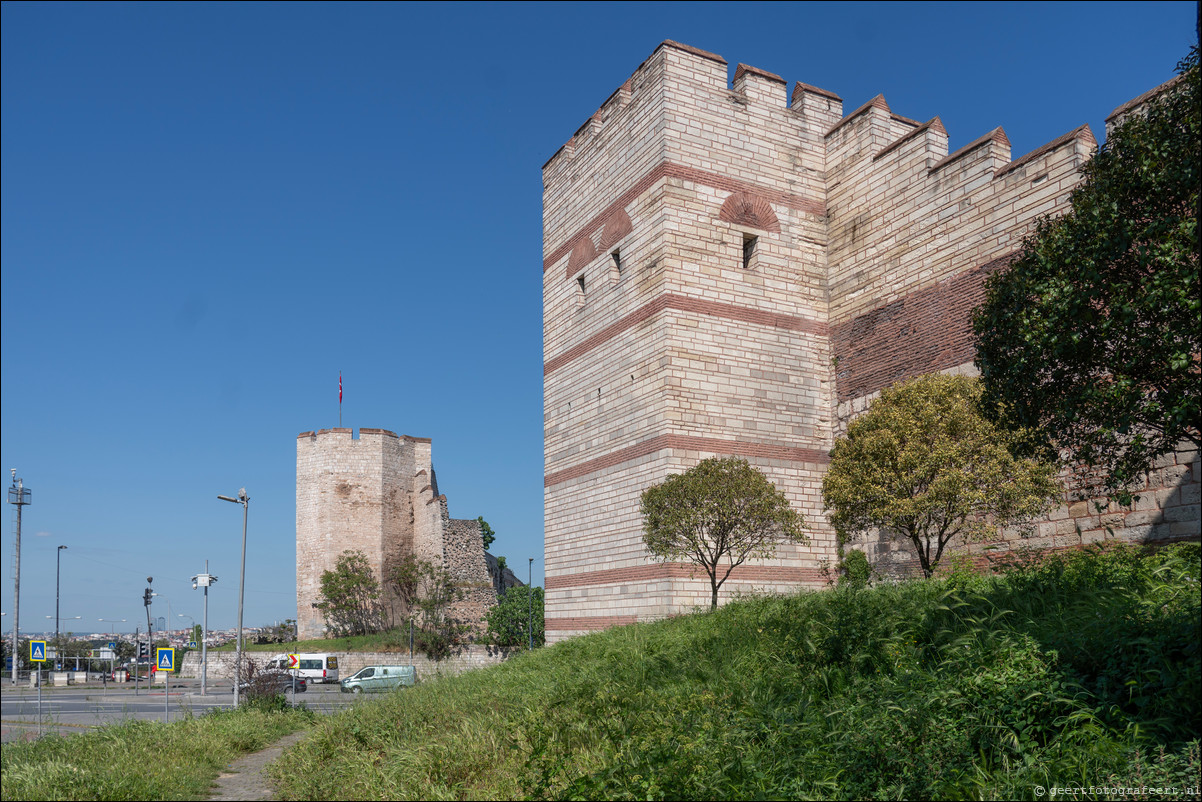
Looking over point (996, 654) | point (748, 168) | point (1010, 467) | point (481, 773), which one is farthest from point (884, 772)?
point (748, 168)

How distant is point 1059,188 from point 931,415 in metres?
4.75

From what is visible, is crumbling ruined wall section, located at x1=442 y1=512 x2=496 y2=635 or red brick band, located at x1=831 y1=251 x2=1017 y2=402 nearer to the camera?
red brick band, located at x1=831 y1=251 x2=1017 y2=402

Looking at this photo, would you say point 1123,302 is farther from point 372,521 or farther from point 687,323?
point 372,521

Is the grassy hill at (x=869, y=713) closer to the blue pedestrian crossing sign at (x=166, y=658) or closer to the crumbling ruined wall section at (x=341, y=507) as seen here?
the blue pedestrian crossing sign at (x=166, y=658)

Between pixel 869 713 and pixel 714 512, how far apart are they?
773 centimetres

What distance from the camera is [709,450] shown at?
17.6 meters

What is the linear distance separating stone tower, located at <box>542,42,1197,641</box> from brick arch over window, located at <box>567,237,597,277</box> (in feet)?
0.85

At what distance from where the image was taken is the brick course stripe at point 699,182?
1831 centimetres

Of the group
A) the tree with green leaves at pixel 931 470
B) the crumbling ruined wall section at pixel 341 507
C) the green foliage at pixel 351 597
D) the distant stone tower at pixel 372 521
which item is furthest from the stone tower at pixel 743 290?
the crumbling ruined wall section at pixel 341 507

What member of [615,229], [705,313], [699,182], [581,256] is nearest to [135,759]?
[705,313]

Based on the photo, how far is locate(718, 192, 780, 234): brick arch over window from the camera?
61.6 ft

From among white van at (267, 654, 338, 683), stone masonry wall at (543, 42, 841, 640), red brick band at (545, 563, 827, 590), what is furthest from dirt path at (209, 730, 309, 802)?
white van at (267, 654, 338, 683)

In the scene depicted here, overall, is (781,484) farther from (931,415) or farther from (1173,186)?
(1173,186)

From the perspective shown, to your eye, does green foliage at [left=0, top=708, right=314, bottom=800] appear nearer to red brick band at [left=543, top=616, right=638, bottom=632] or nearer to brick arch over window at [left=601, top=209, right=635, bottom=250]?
red brick band at [left=543, top=616, right=638, bottom=632]
